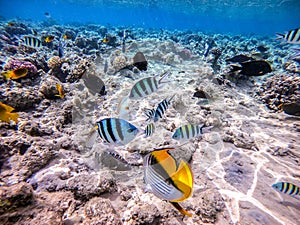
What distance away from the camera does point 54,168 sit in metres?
2.84

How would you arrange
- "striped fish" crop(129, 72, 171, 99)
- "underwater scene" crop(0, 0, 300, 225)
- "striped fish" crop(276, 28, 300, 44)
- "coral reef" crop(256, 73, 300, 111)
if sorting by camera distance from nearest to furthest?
"underwater scene" crop(0, 0, 300, 225) → "striped fish" crop(129, 72, 171, 99) → "striped fish" crop(276, 28, 300, 44) → "coral reef" crop(256, 73, 300, 111)

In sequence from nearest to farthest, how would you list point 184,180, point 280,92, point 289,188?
point 184,180
point 289,188
point 280,92

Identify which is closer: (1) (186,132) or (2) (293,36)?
(1) (186,132)

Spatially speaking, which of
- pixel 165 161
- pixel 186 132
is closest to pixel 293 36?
pixel 186 132

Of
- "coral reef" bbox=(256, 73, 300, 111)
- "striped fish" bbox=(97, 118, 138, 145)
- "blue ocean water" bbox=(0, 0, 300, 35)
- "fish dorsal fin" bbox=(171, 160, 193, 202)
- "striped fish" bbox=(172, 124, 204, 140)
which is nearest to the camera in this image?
"fish dorsal fin" bbox=(171, 160, 193, 202)

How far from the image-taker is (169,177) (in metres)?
1.11

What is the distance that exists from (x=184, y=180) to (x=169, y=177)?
0.34 feet

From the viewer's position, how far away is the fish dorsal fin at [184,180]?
42.0 inches

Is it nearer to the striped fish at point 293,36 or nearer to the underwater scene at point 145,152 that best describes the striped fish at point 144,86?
the underwater scene at point 145,152

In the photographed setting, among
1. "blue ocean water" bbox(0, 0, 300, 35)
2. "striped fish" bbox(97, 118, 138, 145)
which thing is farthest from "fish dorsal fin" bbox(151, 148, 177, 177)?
"blue ocean water" bbox(0, 0, 300, 35)

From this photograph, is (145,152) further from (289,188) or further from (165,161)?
(289,188)

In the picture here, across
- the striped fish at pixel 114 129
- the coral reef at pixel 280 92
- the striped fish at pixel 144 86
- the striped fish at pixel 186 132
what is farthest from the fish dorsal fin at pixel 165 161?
the coral reef at pixel 280 92

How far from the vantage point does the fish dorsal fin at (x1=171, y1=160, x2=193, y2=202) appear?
107 centimetres

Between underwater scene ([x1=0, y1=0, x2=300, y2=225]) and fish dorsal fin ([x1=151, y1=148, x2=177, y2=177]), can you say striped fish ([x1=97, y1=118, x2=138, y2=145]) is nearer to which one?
underwater scene ([x1=0, y1=0, x2=300, y2=225])
